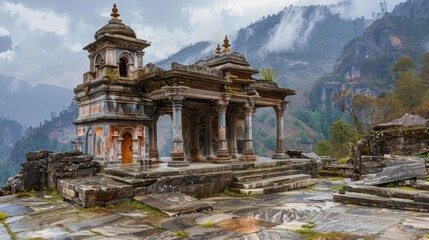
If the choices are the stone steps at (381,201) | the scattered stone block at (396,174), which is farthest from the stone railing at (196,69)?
the scattered stone block at (396,174)

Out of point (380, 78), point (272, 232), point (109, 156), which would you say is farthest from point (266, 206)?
point (380, 78)

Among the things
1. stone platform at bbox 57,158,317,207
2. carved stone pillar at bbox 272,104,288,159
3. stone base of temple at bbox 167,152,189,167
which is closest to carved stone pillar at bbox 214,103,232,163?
stone platform at bbox 57,158,317,207

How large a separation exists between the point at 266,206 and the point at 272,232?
2.37 metres

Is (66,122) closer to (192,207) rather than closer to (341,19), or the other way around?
(192,207)

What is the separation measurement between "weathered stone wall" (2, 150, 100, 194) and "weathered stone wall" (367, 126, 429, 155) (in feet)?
32.4

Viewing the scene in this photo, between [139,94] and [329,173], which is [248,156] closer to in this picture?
[329,173]

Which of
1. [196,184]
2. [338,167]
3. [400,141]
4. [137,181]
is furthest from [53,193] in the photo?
[338,167]

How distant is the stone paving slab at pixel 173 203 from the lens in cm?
638

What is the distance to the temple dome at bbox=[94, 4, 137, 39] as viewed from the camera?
12.5 meters

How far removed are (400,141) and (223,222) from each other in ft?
29.2

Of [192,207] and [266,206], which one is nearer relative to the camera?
[192,207]

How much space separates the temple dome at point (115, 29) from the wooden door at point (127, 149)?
4077 millimetres

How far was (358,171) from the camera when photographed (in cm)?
1016

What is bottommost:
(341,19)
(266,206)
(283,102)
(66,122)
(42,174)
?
(266,206)
